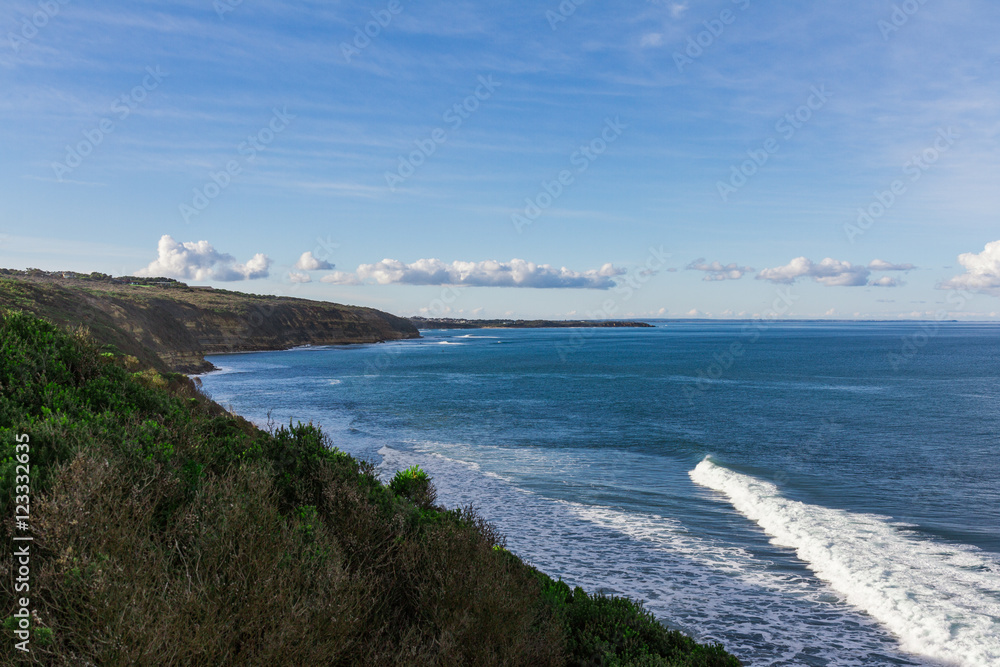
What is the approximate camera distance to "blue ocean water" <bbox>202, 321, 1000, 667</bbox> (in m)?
11.3

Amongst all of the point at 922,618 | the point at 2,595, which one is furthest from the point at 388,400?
the point at 2,595

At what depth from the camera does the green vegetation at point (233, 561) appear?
150 inches

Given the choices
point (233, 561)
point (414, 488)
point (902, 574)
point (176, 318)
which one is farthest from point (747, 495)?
point (176, 318)

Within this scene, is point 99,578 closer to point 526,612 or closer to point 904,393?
point 526,612

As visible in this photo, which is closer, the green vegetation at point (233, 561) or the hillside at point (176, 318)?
the green vegetation at point (233, 561)

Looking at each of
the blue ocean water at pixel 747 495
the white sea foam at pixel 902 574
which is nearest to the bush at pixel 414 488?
the blue ocean water at pixel 747 495

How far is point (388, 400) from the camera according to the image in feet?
148

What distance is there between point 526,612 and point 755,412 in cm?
3677

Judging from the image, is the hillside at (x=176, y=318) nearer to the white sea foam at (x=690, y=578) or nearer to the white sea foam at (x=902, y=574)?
the white sea foam at (x=690, y=578)

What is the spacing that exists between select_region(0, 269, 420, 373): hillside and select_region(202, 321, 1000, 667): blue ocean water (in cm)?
1217

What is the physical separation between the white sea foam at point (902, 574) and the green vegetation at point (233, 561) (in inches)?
220

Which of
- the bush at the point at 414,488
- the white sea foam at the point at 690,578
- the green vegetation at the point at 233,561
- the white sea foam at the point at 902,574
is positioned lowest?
the white sea foam at the point at 690,578

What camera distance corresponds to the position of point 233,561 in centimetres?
440

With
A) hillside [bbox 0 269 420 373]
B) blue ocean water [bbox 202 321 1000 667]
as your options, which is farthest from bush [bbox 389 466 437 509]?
hillside [bbox 0 269 420 373]
